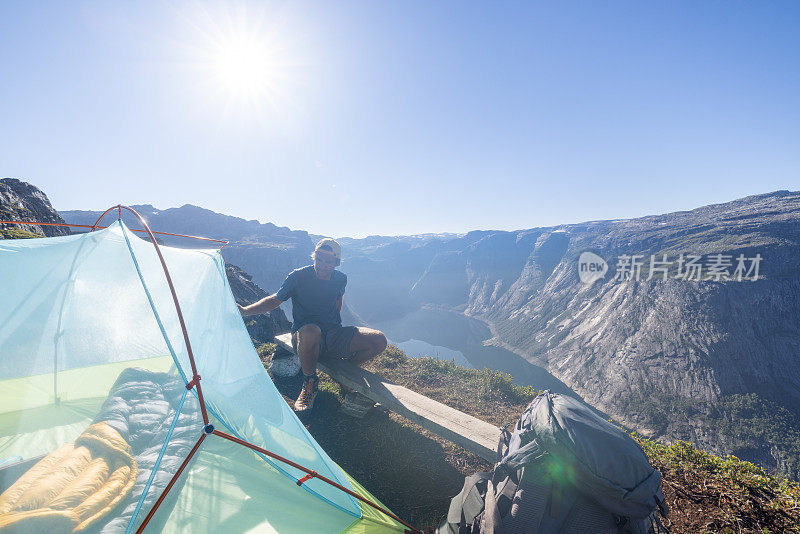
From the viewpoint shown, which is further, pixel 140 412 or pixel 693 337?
pixel 693 337

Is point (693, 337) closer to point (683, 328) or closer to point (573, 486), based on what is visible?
point (683, 328)

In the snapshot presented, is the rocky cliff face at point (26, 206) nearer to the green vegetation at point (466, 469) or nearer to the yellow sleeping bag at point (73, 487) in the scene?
the yellow sleeping bag at point (73, 487)

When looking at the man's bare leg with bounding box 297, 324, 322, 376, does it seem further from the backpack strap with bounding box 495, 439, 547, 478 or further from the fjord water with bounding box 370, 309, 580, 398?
the fjord water with bounding box 370, 309, 580, 398

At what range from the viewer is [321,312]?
4625 millimetres

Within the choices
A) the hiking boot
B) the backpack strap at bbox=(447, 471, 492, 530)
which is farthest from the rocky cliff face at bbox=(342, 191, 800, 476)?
the hiking boot

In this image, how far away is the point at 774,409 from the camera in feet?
212

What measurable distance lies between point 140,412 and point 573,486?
10.6 feet

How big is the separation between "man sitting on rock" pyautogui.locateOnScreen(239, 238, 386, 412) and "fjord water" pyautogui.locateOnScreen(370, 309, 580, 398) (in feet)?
246

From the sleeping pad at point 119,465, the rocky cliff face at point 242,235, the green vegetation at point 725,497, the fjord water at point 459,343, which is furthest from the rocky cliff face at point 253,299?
the rocky cliff face at point 242,235

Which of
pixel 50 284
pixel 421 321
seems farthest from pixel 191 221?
pixel 50 284

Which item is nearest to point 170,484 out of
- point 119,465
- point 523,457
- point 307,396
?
point 119,465

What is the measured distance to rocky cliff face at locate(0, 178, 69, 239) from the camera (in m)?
14.7

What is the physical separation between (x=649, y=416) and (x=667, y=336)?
85.3 feet

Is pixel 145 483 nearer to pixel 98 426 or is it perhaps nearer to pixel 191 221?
pixel 98 426
